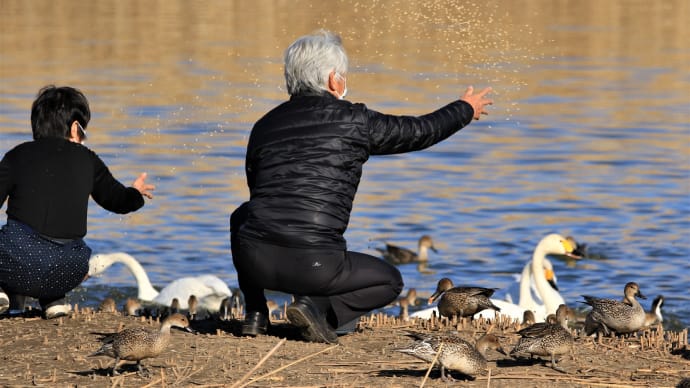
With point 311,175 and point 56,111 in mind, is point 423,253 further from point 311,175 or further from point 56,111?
point 311,175

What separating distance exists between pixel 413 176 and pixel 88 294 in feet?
27.0

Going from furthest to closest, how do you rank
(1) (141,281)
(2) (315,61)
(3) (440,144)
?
(3) (440,144)
(1) (141,281)
(2) (315,61)

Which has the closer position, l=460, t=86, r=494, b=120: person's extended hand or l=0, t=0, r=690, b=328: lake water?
l=460, t=86, r=494, b=120: person's extended hand

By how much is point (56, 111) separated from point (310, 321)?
217 cm

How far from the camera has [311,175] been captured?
8.83m

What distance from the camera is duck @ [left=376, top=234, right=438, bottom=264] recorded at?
18844 millimetres

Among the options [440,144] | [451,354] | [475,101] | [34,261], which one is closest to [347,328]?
[451,354]

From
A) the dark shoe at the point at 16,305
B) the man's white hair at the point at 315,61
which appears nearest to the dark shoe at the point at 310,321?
the man's white hair at the point at 315,61

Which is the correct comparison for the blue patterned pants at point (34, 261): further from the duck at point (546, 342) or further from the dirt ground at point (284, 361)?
the duck at point (546, 342)

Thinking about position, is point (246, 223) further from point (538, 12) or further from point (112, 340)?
point (538, 12)

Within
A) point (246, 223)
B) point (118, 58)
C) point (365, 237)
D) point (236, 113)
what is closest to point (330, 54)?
point (246, 223)

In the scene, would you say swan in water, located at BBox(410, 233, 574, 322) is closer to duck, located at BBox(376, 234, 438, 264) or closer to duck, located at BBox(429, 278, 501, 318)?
duck, located at BBox(376, 234, 438, 264)

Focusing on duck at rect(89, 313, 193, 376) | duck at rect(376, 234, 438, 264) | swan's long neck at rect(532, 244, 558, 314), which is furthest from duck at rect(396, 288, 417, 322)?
duck at rect(89, 313, 193, 376)

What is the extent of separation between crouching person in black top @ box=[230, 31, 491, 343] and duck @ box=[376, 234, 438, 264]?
9.68 m
